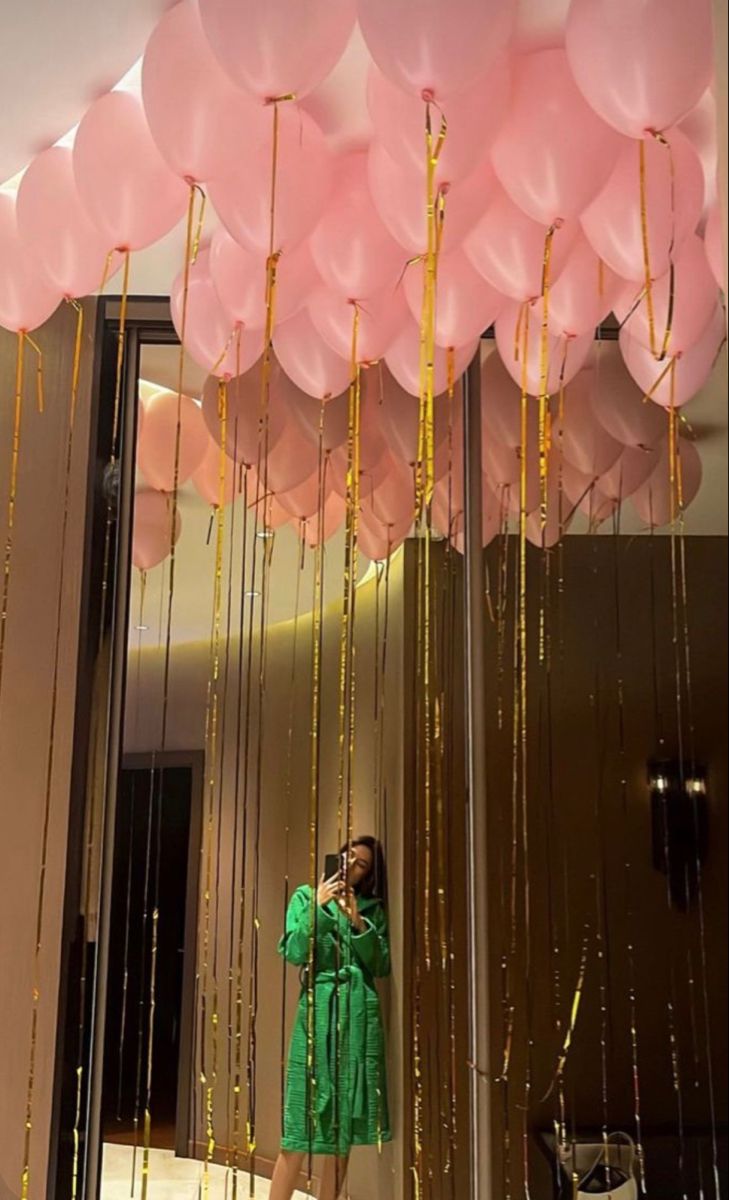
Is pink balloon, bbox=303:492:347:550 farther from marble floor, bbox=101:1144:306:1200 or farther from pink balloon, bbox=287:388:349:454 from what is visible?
marble floor, bbox=101:1144:306:1200

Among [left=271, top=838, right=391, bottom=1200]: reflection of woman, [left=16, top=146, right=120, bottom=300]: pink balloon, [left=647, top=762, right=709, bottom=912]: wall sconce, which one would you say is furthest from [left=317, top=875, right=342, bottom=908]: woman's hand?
[left=16, top=146, right=120, bottom=300]: pink balloon

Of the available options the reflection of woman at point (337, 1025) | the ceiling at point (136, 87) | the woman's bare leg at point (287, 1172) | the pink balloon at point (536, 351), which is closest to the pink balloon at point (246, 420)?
the ceiling at point (136, 87)

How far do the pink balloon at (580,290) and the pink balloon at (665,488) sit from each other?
0.28m

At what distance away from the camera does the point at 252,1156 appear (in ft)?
6.31

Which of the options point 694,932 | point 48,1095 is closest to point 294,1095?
point 48,1095

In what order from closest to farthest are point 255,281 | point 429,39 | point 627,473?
point 429,39 < point 255,281 < point 627,473

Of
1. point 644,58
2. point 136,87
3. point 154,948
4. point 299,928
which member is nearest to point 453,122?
point 644,58

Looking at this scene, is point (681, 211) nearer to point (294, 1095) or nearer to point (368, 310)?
point (368, 310)

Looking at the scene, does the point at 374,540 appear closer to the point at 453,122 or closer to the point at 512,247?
the point at 512,247

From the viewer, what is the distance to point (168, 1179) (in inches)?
76.4

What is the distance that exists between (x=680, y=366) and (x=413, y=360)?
17.7 inches

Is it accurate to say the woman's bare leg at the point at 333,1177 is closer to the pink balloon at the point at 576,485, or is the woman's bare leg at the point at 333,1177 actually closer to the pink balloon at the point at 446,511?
the pink balloon at the point at 446,511

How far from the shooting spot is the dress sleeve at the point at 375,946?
2.02 metres

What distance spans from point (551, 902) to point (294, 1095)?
1.80ft
